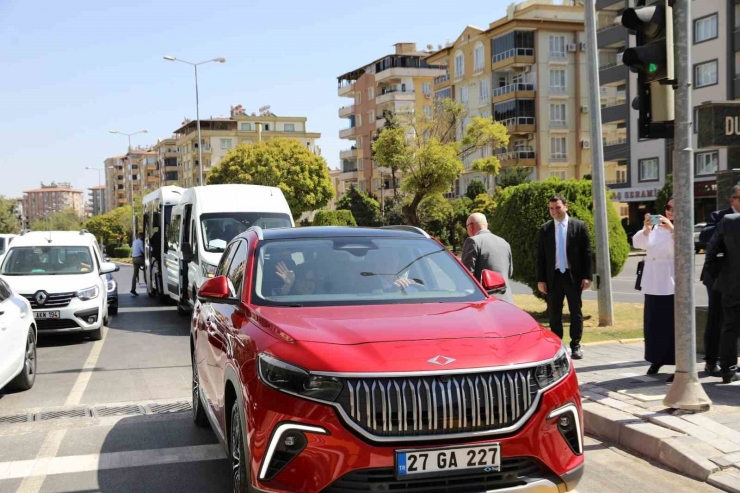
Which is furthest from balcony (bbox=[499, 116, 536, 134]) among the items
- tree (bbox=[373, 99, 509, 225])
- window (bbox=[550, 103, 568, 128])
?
tree (bbox=[373, 99, 509, 225])

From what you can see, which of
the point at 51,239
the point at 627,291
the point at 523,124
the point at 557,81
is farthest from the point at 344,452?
the point at 557,81

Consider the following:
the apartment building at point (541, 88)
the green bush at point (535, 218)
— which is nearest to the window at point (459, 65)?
the apartment building at point (541, 88)

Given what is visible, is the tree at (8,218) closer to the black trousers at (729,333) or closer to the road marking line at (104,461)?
the road marking line at (104,461)

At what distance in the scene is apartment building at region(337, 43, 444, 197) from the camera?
8875cm

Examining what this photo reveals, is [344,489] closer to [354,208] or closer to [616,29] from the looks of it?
[616,29]

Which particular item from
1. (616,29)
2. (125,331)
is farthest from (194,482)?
(616,29)

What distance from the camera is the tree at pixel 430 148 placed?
43156 millimetres

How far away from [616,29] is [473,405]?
189ft

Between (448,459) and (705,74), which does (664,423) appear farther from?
(705,74)

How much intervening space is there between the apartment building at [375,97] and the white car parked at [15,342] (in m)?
77.0

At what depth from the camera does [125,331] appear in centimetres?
1477

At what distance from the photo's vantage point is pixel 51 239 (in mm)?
14422

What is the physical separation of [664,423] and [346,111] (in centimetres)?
9304

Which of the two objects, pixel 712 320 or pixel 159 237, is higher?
pixel 159 237
